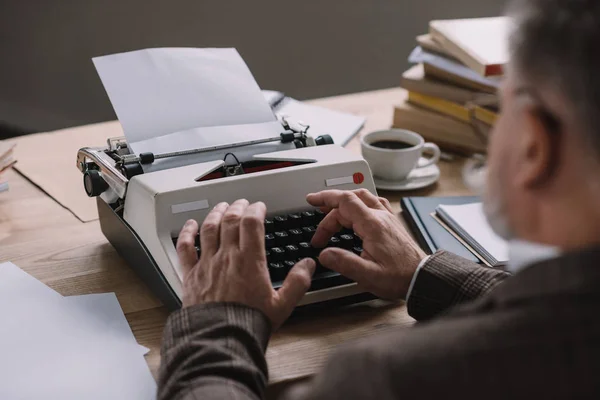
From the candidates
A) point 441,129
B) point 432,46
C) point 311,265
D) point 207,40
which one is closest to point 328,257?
point 311,265

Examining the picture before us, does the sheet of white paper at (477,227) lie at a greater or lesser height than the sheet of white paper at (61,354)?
lesser

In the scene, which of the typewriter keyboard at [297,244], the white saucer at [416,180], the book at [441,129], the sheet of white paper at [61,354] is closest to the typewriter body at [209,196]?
the typewriter keyboard at [297,244]

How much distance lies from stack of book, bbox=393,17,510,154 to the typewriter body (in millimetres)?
477

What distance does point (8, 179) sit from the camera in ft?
4.75

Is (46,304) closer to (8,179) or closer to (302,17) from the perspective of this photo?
(8,179)

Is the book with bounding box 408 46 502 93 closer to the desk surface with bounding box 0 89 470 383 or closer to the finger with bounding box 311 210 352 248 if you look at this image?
the desk surface with bounding box 0 89 470 383

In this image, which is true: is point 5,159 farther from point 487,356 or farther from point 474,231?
point 487,356

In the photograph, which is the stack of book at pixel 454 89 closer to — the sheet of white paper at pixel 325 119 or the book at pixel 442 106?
the book at pixel 442 106

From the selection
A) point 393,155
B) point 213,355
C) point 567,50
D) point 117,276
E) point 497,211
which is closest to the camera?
point 567,50

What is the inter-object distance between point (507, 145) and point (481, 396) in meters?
0.23

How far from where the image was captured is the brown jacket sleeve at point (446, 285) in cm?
97

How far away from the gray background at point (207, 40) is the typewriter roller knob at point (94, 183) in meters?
1.44

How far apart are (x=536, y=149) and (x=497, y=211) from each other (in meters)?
0.10

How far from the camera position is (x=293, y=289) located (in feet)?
3.07
